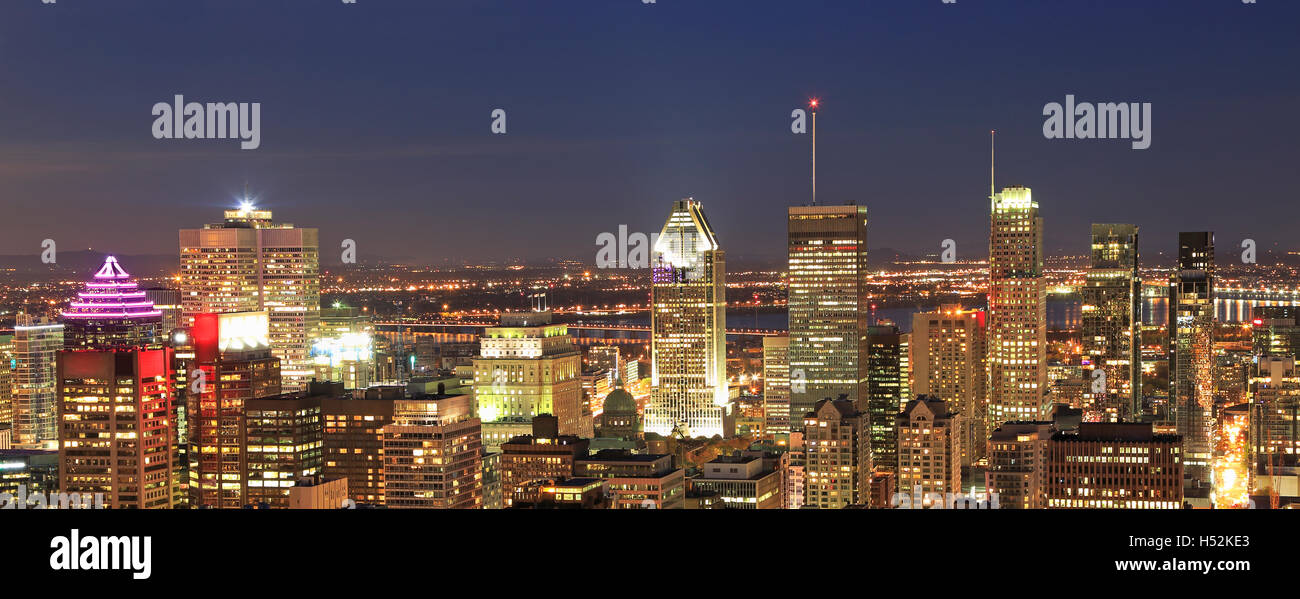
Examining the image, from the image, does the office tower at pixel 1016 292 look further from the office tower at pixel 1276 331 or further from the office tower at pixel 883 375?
the office tower at pixel 1276 331

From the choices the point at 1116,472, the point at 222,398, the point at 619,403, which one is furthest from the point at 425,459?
the point at 619,403

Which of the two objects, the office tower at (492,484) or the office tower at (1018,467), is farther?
the office tower at (492,484)

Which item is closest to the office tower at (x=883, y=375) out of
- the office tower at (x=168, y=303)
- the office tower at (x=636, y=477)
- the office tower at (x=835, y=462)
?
the office tower at (x=835, y=462)

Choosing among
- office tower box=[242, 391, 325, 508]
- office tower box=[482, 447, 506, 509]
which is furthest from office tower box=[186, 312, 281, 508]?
office tower box=[482, 447, 506, 509]
